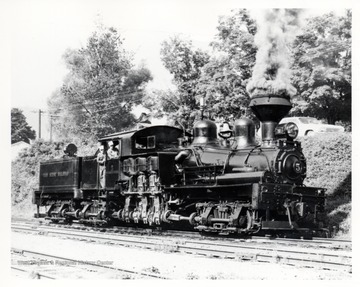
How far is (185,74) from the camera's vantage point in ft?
83.6

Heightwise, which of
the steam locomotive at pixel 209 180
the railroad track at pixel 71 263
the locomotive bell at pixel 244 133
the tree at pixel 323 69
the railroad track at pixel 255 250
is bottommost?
the railroad track at pixel 71 263

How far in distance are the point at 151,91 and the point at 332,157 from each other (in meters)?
11.2

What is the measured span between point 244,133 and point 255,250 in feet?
13.1

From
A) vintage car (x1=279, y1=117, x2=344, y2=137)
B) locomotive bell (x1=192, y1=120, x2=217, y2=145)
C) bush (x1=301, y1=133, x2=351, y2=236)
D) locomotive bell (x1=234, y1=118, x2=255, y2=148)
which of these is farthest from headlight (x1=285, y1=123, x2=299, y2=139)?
vintage car (x1=279, y1=117, x2=344, y2=137)

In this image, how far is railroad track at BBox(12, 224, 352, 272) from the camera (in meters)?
9.79

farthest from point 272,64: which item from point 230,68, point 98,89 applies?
point 98,89

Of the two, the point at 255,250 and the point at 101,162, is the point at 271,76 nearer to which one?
the point at 255,250

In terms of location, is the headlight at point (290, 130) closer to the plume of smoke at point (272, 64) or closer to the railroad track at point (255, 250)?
the plume of smoke at point (272, 64)

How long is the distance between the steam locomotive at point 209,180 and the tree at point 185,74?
25.0ft

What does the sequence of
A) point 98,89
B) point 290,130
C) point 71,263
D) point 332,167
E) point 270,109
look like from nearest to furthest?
point 71,263, point 270,109, point 290,130, point 332,167, point 98,89

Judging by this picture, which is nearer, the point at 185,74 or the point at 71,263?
the point at 71,263

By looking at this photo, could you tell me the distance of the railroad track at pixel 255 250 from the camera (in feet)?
32.1

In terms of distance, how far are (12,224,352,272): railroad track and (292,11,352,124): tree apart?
9006mm

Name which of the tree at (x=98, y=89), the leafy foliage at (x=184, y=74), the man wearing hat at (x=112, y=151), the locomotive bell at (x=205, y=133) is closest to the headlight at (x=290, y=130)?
the locomotive bell at (x=205, y=133)
